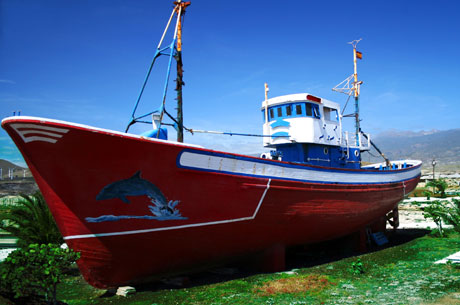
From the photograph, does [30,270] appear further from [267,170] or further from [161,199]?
[267,170]

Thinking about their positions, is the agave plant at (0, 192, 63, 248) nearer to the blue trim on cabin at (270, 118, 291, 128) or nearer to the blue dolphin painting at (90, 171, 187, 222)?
the blue dolphin painting at (90, 171, 187, 222)

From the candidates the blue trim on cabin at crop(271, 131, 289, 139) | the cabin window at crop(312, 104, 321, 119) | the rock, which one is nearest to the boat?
the rock

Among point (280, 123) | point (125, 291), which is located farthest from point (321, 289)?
point (280, 123)

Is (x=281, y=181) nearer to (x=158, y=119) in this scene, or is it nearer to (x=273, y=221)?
(x=273, y=221)

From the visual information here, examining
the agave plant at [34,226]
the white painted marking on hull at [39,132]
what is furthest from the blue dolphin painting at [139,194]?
the agave plant at [34,226]

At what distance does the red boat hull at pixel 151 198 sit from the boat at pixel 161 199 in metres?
0.02

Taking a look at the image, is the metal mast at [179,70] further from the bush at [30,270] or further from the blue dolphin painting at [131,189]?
the bush at [30,270]

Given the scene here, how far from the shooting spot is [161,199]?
795 centimetres

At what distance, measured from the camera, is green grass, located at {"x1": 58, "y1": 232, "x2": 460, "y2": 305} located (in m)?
7.62

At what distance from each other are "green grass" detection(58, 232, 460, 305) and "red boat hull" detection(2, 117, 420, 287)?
2.37 ft

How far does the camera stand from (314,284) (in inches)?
343

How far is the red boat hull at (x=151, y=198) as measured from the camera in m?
7.12

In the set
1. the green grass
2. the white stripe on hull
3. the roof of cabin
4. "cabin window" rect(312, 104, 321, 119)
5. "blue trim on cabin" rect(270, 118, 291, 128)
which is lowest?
the green grass

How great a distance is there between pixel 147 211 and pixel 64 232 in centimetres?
186
